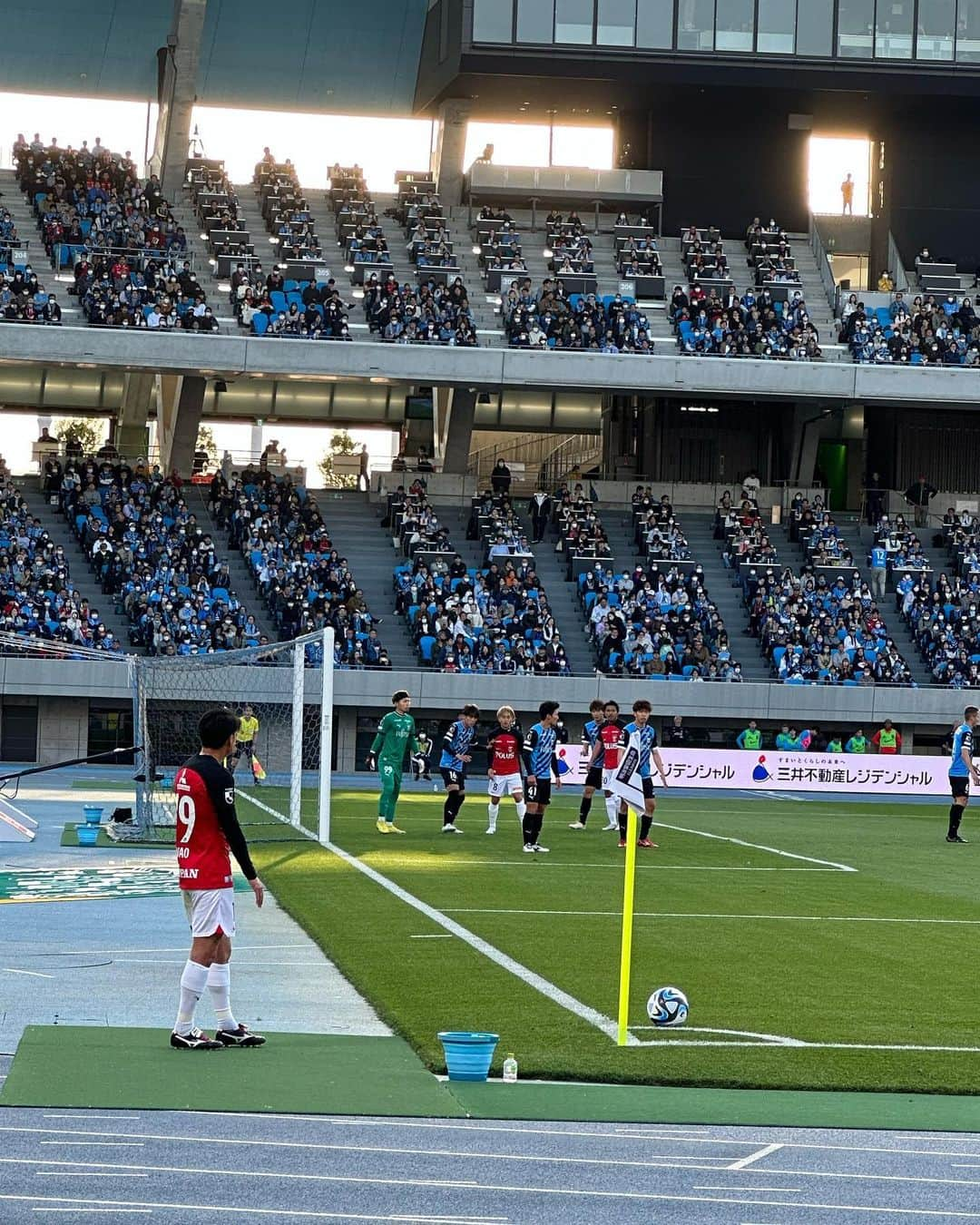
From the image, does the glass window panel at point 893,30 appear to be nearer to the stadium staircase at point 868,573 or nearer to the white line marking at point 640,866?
the stadium staircase at point 868,573

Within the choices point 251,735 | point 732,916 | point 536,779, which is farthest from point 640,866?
point 251,735

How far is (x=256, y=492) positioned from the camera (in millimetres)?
51312

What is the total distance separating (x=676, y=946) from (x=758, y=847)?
11.6 m

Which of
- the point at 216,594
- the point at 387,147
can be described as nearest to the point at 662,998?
the point at 216,594

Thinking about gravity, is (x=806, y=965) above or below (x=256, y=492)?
below

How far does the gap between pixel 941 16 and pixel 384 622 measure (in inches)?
975

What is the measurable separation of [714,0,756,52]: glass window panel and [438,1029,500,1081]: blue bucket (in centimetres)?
4942

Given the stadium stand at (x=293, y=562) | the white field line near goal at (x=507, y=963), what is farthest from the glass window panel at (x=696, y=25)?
the white field line near goal at (x=507, y=963)

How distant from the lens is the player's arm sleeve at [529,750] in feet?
79.7

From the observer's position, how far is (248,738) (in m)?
34.2

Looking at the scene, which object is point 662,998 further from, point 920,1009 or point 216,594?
point 216,594

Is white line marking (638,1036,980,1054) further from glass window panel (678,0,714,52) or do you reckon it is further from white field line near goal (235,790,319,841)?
glass window panel (678,0,714,52)

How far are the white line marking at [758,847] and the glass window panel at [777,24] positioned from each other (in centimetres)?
3127

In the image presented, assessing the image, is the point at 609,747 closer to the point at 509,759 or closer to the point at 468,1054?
the point at 509,759
